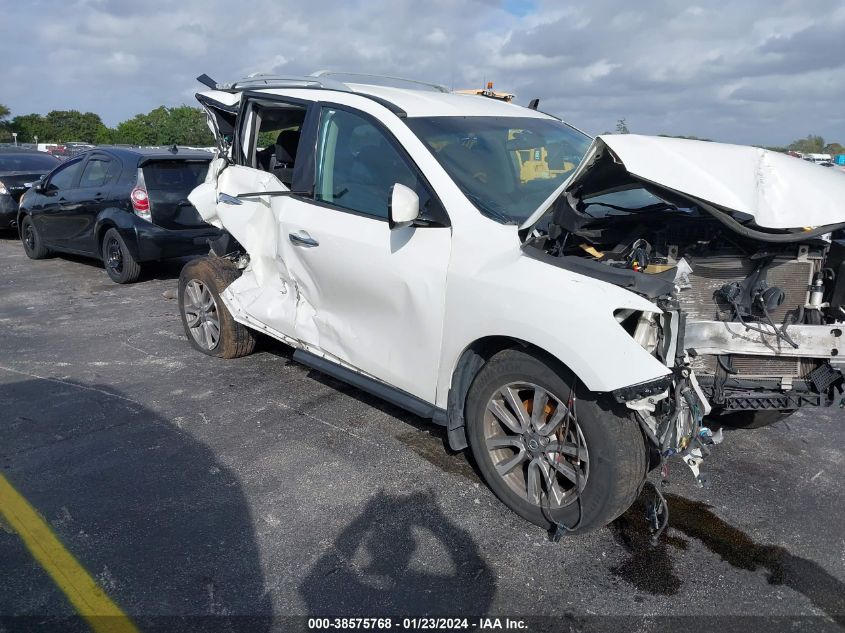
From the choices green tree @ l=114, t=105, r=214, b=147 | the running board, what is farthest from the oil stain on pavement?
green tree @ l=114, t=105, r=214, b=147

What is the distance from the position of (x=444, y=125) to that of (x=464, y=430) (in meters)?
1.76

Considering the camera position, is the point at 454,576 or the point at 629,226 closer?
the point at 454,576

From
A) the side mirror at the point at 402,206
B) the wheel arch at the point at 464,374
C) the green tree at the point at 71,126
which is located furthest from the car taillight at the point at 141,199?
the green tree at the point at 71,126

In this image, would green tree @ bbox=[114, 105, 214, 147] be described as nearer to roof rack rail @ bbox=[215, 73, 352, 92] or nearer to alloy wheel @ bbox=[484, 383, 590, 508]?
roof rack rail @ bbox=[215, 73, 352, 92]

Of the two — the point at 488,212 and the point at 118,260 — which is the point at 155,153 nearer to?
the point at 118,260

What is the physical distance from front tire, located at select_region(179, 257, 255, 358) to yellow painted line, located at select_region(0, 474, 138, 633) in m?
2.11

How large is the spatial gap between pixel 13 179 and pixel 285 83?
9667mm

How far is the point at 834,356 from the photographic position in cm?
307

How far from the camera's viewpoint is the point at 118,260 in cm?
880

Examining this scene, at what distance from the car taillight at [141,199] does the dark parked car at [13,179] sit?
17.4ft

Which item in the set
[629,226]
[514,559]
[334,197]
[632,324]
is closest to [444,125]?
[334,197]

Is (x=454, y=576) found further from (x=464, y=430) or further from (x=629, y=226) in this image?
(x=629, y=226)

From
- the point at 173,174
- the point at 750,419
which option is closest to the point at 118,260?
the point at 173,174

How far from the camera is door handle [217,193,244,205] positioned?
500 cm
